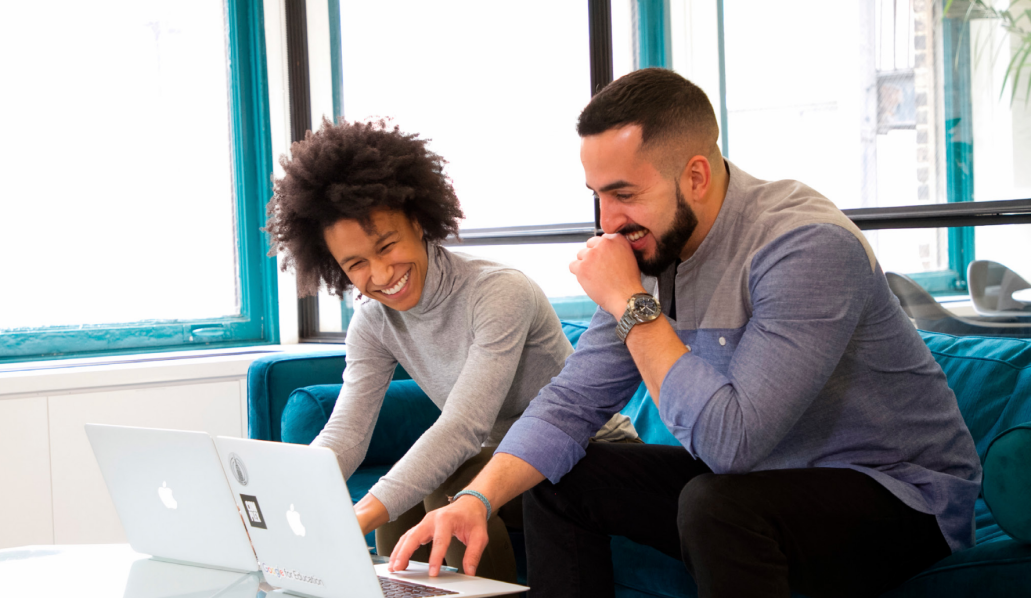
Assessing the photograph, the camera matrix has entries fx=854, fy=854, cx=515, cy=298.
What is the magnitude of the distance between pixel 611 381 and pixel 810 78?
122cm

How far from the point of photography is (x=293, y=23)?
3.27m

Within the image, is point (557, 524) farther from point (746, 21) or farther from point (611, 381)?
point (746, 21)

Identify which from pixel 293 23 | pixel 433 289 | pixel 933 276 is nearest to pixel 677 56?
pixel 933 276

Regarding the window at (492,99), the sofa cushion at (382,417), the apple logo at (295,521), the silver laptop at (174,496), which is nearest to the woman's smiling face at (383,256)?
the sofa cushion at (382,417)

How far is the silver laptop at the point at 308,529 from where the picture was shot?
0.98m

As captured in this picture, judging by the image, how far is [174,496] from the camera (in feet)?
3.96

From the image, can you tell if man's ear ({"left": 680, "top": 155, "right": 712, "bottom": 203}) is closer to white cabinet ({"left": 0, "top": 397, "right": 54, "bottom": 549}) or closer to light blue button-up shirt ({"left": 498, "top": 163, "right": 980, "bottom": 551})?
light blue button-up shirt ({"left": 498, "top": 163, "right": 980, "bottom": 551})

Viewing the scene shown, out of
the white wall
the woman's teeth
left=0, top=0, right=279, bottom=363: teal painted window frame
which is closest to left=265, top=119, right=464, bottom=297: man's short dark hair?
the woman's teeth

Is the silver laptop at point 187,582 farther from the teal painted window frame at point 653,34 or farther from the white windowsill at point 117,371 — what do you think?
the teal painted window frame at point 653,34

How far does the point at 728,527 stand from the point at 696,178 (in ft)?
1.79

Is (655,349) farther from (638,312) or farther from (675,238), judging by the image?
(675,238)

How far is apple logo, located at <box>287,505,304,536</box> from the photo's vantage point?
1034 mm

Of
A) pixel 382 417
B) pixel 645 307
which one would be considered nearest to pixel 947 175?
pixel 645 307

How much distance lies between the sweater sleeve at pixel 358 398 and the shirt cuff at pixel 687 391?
0.74 meters
